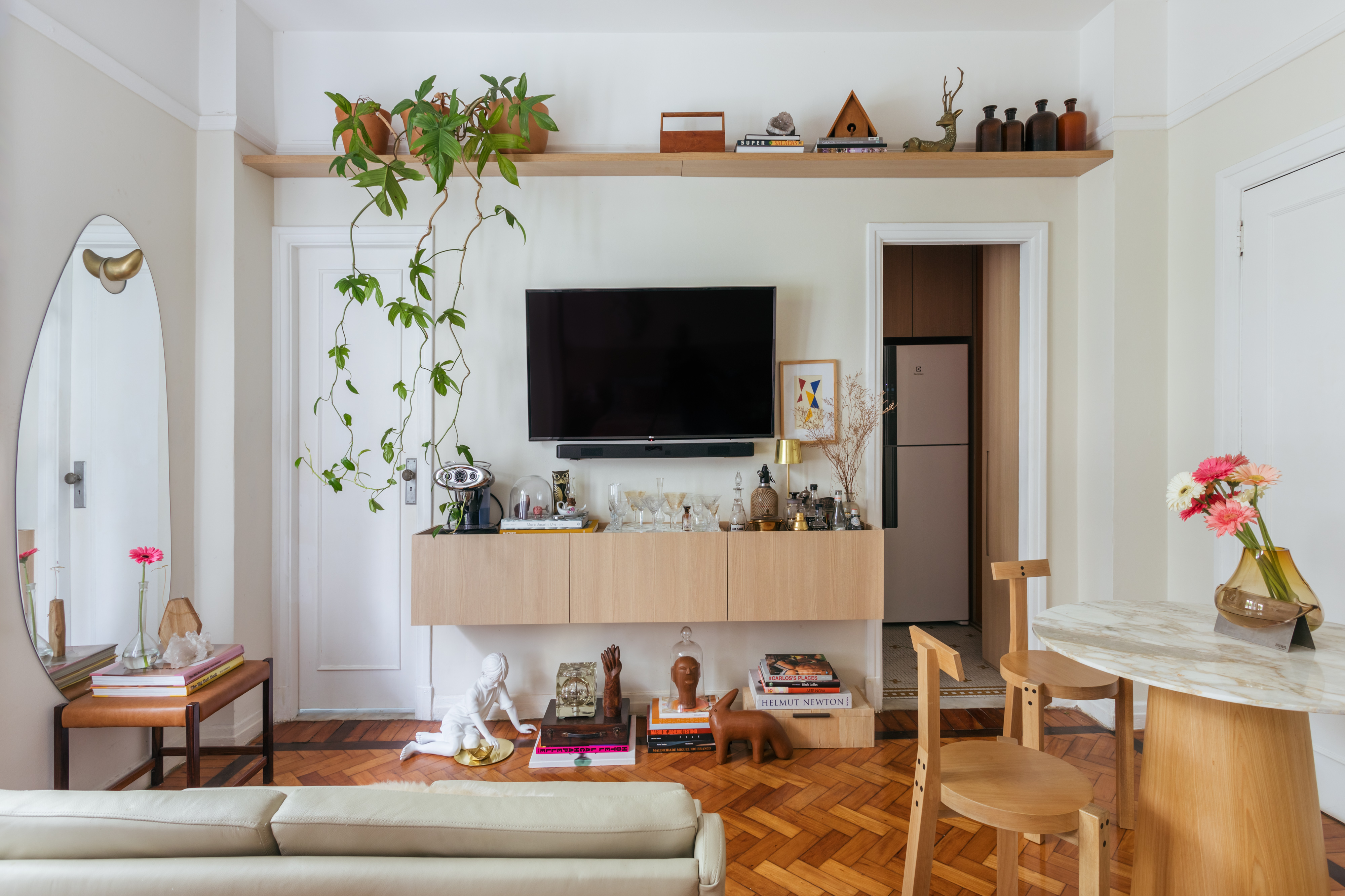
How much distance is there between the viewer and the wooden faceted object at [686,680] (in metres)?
2.79

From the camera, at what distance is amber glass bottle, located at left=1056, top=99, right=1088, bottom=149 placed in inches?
111

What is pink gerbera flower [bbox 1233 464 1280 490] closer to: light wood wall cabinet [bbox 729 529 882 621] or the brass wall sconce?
light wood wall cabinet [bbox 729 529 882 621]

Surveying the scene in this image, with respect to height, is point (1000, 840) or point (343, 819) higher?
point (343, 819)

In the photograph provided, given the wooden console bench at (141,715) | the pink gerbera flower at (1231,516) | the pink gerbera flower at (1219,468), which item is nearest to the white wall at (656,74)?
the pink gerbera flower at (1219,468)

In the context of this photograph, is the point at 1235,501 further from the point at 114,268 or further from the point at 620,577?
the point at 114,268

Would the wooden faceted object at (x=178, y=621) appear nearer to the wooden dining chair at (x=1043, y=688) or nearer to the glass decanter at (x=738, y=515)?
the glass decanter at (x=738, y=515)

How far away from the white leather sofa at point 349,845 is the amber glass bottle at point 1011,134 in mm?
2930

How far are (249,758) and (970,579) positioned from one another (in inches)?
154

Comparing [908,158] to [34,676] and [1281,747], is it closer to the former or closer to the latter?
[1281,747]

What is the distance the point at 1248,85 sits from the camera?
241cm

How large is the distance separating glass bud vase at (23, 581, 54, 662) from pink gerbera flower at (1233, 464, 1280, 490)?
11.0 ft

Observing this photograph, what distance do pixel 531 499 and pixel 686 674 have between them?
0.99 m

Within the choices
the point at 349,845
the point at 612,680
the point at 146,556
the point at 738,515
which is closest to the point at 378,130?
the point at 146,556

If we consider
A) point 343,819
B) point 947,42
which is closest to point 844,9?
point 947,42
